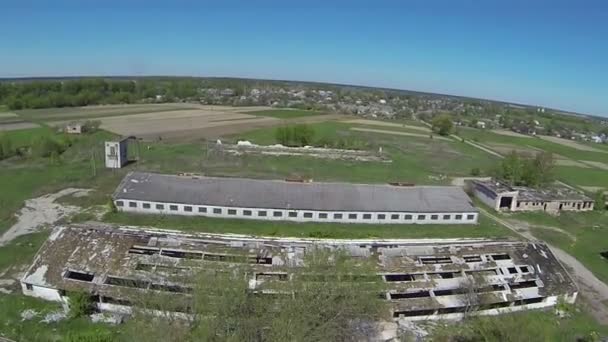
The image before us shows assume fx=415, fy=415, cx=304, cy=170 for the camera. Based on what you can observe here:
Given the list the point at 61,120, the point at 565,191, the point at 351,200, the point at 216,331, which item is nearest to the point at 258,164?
the point at 351,200

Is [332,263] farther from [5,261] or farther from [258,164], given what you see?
[258,164]

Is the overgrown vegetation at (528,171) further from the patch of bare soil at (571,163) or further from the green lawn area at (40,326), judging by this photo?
the green lawn area at (40,326)

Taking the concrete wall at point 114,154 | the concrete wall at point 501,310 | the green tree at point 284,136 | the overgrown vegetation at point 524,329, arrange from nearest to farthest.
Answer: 1. the overgrown vegetation at point 524,329
2. the concrete wall at point 501,310
3. the concrete wall at point 114,154
4. the green tree at point 284,136

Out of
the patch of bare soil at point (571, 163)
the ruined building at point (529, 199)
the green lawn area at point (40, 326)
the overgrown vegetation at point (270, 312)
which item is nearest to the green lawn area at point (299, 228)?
the ruined building at point (529, 199)

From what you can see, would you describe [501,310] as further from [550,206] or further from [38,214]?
[38,214]

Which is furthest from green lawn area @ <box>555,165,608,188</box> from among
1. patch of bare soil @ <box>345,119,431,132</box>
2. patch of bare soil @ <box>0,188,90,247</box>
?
patch of bare soil @ <box>0,188,90,247</box>

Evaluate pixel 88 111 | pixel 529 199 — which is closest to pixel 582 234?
pixel 529 199
